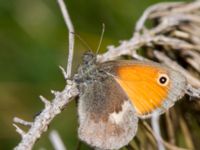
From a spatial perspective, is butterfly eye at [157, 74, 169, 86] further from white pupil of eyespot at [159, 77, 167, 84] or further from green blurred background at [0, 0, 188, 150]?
green blurred background at [0, 0, 188, 150]

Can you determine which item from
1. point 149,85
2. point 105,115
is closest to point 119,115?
point 105,115

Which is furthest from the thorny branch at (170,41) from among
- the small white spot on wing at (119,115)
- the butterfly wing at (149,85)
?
the small white spot on wing at (119,115)

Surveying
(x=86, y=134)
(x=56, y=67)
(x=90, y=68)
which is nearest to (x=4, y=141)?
(x=56, y=67)

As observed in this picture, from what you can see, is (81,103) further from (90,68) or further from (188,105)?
(188,105)

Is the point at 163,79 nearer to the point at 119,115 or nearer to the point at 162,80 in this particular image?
the point at 162,80

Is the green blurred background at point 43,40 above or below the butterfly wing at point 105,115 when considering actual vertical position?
above

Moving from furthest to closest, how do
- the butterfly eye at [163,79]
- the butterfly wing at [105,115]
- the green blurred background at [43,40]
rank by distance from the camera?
the green blurred background at [43,40], the butterfly eye at [163,79], the butterfly wing at [105,115]

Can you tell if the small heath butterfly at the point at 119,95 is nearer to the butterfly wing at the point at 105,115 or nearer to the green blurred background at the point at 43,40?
the butterfly wing at the point at 105,115
